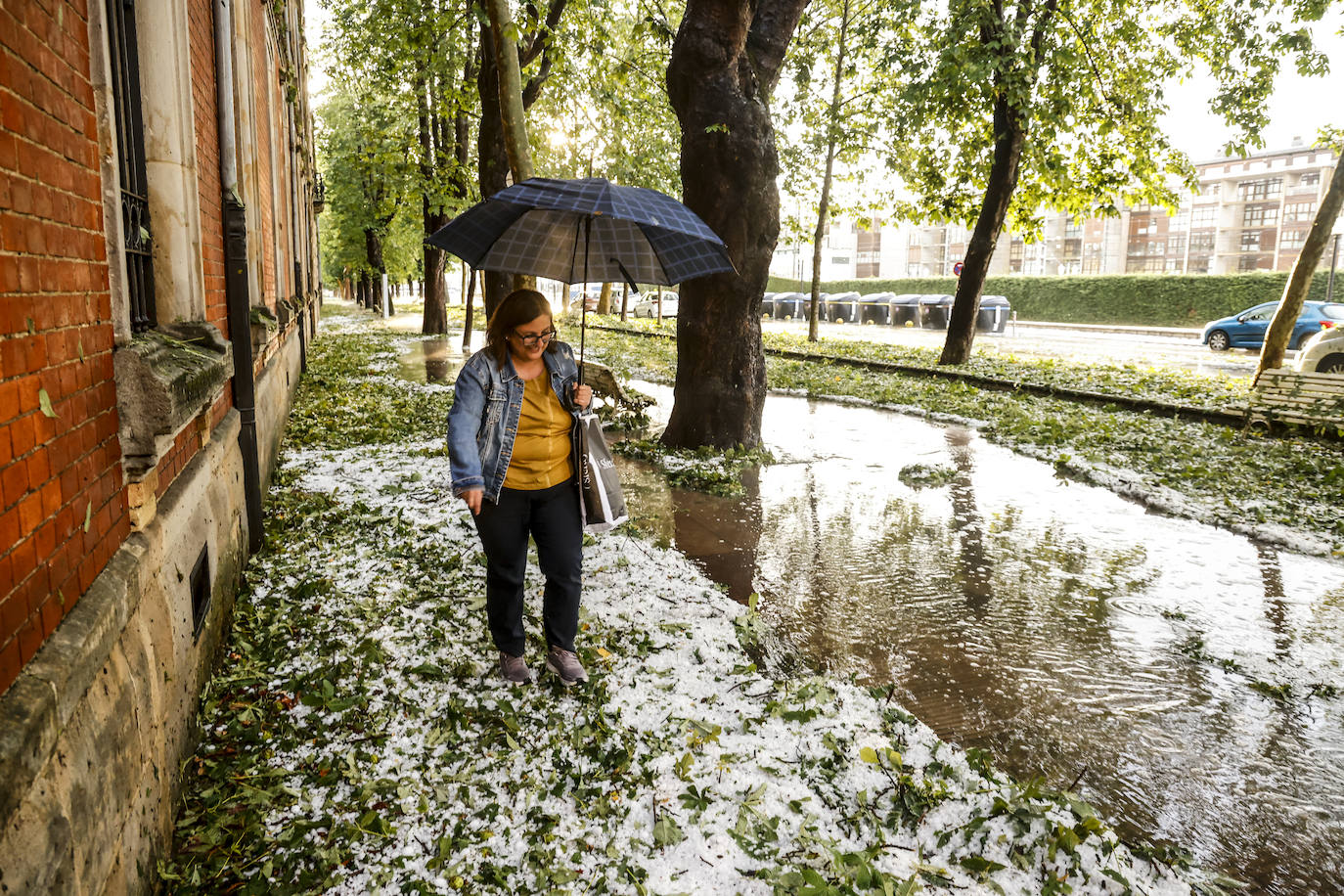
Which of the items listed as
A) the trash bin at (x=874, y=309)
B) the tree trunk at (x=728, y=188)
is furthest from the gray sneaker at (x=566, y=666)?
the trash bin at (x=874, y=309)

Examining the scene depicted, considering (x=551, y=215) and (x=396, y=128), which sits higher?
(x=396, y=128)

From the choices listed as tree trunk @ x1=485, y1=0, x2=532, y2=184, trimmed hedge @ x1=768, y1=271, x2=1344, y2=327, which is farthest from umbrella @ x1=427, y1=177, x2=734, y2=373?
→ trimmed hedge @ x1=768, y1=271, x2=1344, y2=327

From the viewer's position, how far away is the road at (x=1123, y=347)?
19859 mm

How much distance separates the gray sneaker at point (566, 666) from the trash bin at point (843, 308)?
43.7 m

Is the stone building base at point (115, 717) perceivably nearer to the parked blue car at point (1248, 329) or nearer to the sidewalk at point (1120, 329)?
the parked blue car at point (1248, 329)

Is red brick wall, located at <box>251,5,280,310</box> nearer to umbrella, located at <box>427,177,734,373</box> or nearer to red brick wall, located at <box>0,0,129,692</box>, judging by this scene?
umbrella, located at <box>427,177,734,373</box>

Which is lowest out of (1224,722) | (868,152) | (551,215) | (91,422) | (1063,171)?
(1224,722)

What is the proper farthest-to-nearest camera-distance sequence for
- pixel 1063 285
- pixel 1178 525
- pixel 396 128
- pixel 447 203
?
pixel 1063 285
pixel 396 128
pixel 447 203
pixel 1178 525

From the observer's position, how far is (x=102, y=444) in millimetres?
2375

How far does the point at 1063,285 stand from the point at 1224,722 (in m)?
43.8

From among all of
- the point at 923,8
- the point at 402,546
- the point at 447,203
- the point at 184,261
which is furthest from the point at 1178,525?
the point at 447,203

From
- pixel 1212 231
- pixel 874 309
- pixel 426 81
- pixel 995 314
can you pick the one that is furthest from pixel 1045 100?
pixel 1212 231

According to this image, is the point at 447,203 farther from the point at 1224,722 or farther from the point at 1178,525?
the point at 1224,722

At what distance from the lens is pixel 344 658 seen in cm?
404
